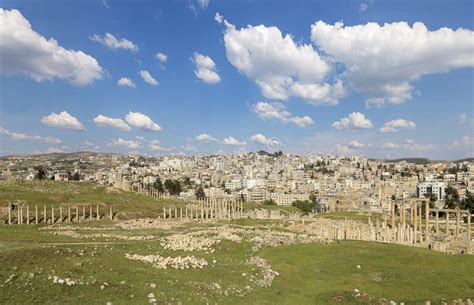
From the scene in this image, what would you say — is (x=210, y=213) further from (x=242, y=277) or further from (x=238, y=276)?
(x=242, y=277)

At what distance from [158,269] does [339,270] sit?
1457cm

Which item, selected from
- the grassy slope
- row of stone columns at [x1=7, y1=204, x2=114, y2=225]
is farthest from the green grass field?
row of stone columns at [x1=7, y1=204, x2=114, y2=225]

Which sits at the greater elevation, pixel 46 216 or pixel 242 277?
pixel 242 277

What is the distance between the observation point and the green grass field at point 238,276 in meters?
23.5

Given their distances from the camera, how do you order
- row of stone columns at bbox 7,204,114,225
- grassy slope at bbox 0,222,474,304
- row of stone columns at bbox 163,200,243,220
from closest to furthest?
grassy slope at bbox 0,222,474,304, row of stone columns at bbox 7,204,114,225, row of stone columns at bbox 163,200,243,220

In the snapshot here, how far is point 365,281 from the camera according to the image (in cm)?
3067

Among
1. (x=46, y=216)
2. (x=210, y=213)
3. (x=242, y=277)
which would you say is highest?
(x=242, y=277)

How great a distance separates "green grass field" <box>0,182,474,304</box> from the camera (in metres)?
23.5

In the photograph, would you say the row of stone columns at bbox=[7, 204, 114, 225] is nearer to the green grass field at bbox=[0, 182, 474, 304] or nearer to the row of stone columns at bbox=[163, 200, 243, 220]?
the row of stone columns at bbox=[163, 200, 243, 220]

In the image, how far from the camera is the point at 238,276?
30000 mm

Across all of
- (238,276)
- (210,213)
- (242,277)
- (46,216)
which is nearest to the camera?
(242,277)

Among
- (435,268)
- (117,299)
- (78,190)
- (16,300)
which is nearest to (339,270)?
(435,268)

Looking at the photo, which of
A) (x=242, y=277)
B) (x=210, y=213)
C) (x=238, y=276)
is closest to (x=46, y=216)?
(x=210, y=213)

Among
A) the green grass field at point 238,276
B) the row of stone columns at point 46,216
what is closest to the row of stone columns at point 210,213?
the row of stone columns at point 46,216
